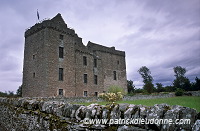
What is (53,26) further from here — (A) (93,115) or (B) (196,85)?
(B) (196,85)

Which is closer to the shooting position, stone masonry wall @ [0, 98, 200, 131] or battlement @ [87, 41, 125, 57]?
stone masonry wall @ [0, 98, 200, 131]

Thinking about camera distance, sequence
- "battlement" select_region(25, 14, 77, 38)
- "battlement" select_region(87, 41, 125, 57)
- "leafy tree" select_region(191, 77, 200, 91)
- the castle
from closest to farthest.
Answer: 1. the castle
2. "battlement" select_region(25, 14, 77, 38)
3. "battlement" select_region(87, 41, 125, 57)
4. "leafy tree" select_region(191, 77, 200, 91)

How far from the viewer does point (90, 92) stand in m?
26.4

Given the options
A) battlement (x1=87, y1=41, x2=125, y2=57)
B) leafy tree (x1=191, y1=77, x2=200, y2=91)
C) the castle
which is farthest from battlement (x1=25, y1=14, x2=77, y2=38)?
leafy tree (x1=191, y1=77, x2=200, y2=91)

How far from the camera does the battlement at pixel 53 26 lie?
2145 cm

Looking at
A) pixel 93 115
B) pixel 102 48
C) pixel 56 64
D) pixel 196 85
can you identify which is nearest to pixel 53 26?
pixel 56 64

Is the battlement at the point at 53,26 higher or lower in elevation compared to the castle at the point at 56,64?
higher

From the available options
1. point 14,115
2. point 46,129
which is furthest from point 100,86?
point 46,129

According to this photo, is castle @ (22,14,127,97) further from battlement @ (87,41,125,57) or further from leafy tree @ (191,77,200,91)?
leafy tree @ (191,77,200,91)

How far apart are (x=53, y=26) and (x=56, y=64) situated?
230 inches

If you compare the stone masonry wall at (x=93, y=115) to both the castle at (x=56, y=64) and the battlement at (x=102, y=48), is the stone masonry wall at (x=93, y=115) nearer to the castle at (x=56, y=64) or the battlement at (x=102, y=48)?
the castle at (x=56, y=64)

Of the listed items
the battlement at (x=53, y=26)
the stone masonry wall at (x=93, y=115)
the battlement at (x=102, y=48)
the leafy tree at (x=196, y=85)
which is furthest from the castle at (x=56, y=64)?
the leafy tree at (x=196, y=85)

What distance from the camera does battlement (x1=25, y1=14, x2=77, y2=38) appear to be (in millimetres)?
21453

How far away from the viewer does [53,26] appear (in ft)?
71.9
